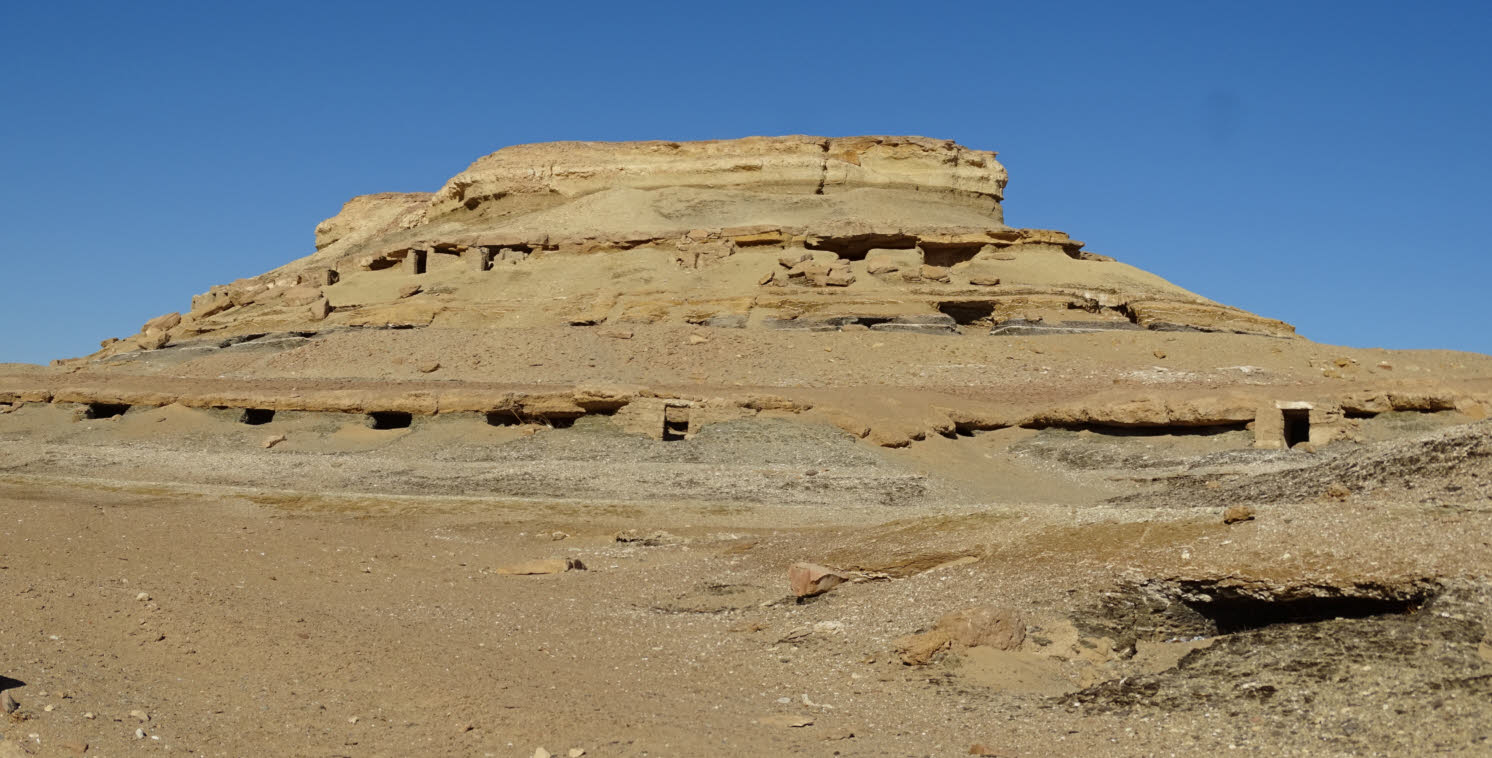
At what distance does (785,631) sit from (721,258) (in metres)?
28.1

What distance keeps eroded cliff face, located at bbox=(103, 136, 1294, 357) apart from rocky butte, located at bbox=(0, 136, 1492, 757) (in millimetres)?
191

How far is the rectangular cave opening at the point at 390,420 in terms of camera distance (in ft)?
77.4

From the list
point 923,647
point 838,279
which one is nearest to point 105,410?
point 838,279

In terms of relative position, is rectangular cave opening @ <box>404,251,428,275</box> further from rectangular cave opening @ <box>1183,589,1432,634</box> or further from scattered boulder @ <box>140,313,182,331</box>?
rectangular cave opening @ <box>1183,589,1432,634</box>

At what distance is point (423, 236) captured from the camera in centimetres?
4303

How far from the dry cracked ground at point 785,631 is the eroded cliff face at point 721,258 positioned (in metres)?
17.8

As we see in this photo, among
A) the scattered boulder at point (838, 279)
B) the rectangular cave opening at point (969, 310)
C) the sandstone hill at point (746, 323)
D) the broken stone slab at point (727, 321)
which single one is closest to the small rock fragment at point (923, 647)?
the sandstone hill at point (746, 323)

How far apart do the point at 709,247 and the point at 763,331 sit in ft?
25.0

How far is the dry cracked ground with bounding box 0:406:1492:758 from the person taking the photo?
660 centimetres

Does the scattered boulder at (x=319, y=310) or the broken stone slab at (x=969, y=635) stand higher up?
the scattered boulder at (x=319, y=310)

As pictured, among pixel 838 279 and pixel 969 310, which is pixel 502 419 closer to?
pixel 838 279

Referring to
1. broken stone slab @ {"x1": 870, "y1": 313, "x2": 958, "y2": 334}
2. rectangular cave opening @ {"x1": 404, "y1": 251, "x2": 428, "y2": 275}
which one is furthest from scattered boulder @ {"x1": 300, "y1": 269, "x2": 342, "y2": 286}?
broken stone slab @ {"x1": 870, "y1": 313, "x2": 958, "y2": 334}

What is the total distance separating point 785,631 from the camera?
909cm

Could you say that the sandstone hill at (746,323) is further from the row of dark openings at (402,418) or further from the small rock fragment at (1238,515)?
the small rock fragment at (1238,515)
